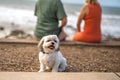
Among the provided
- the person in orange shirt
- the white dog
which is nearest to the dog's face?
the white dog

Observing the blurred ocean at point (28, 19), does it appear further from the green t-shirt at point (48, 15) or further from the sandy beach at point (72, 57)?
the sandy beach at point (72, 57)

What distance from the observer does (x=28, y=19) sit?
44.5ft

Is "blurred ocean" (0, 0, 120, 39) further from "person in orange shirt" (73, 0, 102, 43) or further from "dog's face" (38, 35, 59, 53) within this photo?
"dog's face" (38, 35, 59, 53)

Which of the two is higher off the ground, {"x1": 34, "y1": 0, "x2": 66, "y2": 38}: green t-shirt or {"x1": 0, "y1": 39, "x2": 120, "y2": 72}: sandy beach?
{"x1": 34, "y1": 0, "x2": 66, "y2": 38}: green t-shirt

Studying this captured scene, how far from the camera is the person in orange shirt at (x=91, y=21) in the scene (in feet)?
24.9

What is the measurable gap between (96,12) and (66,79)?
3392 mm

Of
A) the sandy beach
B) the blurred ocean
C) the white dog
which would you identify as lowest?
the blurred ocean

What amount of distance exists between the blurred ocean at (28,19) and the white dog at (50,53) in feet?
15.4

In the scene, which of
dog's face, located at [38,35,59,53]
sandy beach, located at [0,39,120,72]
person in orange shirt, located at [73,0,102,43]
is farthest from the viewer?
person in orange shirt, located at [73,0,102,43]

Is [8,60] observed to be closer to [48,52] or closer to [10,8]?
[48,52]

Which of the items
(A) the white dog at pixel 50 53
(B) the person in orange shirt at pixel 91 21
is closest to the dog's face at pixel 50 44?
(A) the white dog at pixel 50 53

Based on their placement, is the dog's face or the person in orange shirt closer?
the dog's face

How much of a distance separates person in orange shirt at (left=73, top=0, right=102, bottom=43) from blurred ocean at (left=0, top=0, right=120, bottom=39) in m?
2.76

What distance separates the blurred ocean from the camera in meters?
11.6
